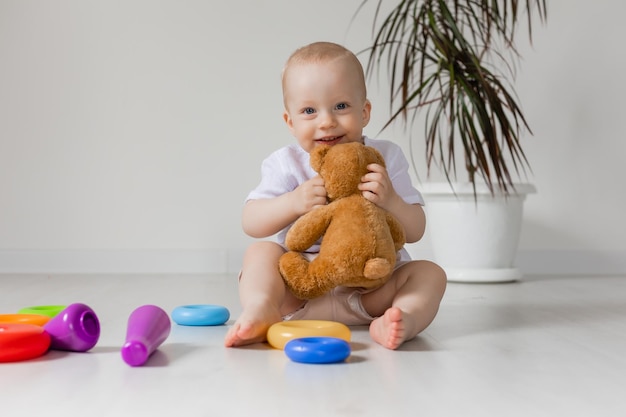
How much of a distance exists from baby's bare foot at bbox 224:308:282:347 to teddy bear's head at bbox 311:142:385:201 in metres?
0.24

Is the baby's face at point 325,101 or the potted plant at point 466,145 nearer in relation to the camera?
the baby's face at point 325,101

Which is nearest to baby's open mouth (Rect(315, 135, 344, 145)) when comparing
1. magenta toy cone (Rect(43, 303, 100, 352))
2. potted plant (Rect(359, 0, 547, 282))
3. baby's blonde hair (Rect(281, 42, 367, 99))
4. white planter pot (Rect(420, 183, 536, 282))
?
baby's blonde hair (Rect(281, 42, 367, 99))

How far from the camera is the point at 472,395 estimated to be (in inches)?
37.3

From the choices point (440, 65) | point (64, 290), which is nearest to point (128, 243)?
point (64, 290)

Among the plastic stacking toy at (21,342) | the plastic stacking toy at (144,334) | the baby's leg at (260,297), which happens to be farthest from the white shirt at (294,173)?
the plastic stacking toy at (21,342)

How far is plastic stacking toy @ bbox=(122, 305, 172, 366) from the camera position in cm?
110

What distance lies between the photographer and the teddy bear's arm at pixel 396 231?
1.38 metres

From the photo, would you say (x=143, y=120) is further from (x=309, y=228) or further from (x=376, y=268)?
(x=376, y=268)

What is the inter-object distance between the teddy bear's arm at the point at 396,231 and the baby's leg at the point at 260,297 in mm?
212

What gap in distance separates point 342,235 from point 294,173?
252 mm

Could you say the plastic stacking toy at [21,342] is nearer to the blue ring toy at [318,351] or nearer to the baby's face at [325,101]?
the blue ring toy at [318,351]

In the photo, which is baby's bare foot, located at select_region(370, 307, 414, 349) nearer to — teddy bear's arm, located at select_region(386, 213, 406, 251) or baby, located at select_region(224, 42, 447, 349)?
baby, located at select_region(224, 42, 447, 349)

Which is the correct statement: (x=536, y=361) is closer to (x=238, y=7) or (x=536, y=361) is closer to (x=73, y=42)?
(x=238, y=7)

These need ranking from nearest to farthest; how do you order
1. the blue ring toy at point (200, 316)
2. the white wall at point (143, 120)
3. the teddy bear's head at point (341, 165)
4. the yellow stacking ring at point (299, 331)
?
1. the yellow stacking ring at point (299, 331)
2. the teddy bear's head at point (341, 165)
3. the blue ring toy at point (200, 316)
4. the white wall at point (143, 120)
